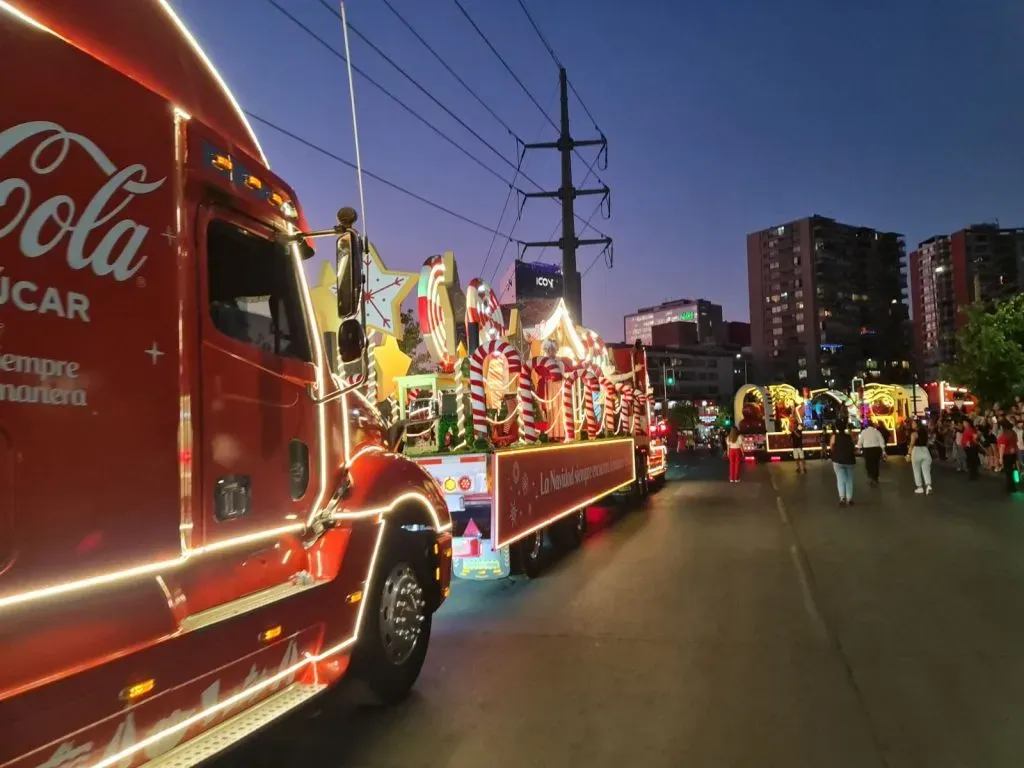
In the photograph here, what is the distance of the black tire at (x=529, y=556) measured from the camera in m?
9.17

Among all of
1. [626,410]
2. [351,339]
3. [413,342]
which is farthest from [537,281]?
[351,339]

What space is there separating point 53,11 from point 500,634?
18.1 feet

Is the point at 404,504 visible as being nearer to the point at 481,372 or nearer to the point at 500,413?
the point at 481,372

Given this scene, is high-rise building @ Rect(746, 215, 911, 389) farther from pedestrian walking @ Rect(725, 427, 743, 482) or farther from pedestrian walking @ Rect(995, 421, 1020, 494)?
pedestrian walking @ Rect(995, 421, 1020, 494)

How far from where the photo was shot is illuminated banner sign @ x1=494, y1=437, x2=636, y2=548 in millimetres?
8406

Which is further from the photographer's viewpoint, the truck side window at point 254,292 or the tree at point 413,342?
the tree at point 413,342

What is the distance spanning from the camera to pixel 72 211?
112 inches

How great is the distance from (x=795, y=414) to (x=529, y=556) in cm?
3284

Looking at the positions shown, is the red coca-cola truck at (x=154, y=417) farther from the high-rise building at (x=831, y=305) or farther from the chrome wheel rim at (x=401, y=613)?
the high-rise building at (x=831, y=305)

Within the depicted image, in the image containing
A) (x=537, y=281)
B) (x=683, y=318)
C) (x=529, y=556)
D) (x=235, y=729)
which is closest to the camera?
(x=235, y=729)

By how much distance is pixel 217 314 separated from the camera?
3.72 m

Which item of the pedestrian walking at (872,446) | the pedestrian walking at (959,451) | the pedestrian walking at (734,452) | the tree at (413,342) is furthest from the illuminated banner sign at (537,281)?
the pedestrian walking at (872,446)

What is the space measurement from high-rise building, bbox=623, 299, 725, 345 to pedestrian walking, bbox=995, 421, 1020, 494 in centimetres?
14879

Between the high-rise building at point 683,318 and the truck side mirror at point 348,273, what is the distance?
16416cm
